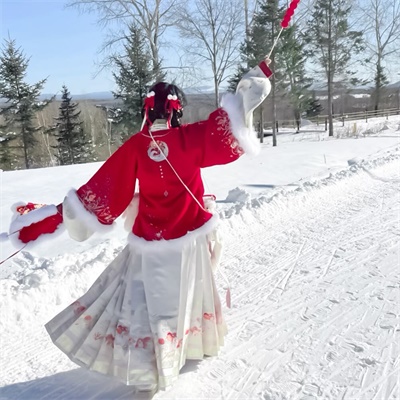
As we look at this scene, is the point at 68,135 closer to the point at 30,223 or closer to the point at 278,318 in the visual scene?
the point at 278,318

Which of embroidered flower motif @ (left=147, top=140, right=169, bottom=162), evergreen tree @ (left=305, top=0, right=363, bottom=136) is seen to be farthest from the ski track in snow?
evergreen tree @ (left=305, top=0, right=363, bottom=136)

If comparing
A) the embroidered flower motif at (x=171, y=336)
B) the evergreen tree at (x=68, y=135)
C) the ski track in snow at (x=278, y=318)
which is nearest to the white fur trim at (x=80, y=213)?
the embroidered flower motif at (x=171, y=336)

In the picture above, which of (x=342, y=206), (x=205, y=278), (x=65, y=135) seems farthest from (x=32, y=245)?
(x=65, y=135)

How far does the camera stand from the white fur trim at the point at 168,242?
7.34 feet

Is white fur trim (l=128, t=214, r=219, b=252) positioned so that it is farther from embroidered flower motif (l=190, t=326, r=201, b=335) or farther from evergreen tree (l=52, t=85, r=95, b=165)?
evergreen tree (l=52, t=85, r=95, b=165)

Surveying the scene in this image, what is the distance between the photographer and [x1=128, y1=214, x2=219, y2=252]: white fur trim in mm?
2238

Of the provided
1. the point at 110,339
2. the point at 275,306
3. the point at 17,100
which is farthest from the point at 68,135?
the point at 110,339

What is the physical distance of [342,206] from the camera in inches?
255

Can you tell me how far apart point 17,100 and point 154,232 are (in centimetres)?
2318

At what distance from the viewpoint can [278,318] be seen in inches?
126

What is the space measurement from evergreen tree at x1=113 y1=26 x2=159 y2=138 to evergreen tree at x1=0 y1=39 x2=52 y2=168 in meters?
4.76

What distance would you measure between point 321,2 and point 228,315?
24.8m

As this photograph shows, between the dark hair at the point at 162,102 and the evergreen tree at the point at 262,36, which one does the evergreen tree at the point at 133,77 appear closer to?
the evergreen tree at the point at 262,36

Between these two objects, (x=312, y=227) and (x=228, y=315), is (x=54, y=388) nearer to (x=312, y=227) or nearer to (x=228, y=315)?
(x=228, y=315)
